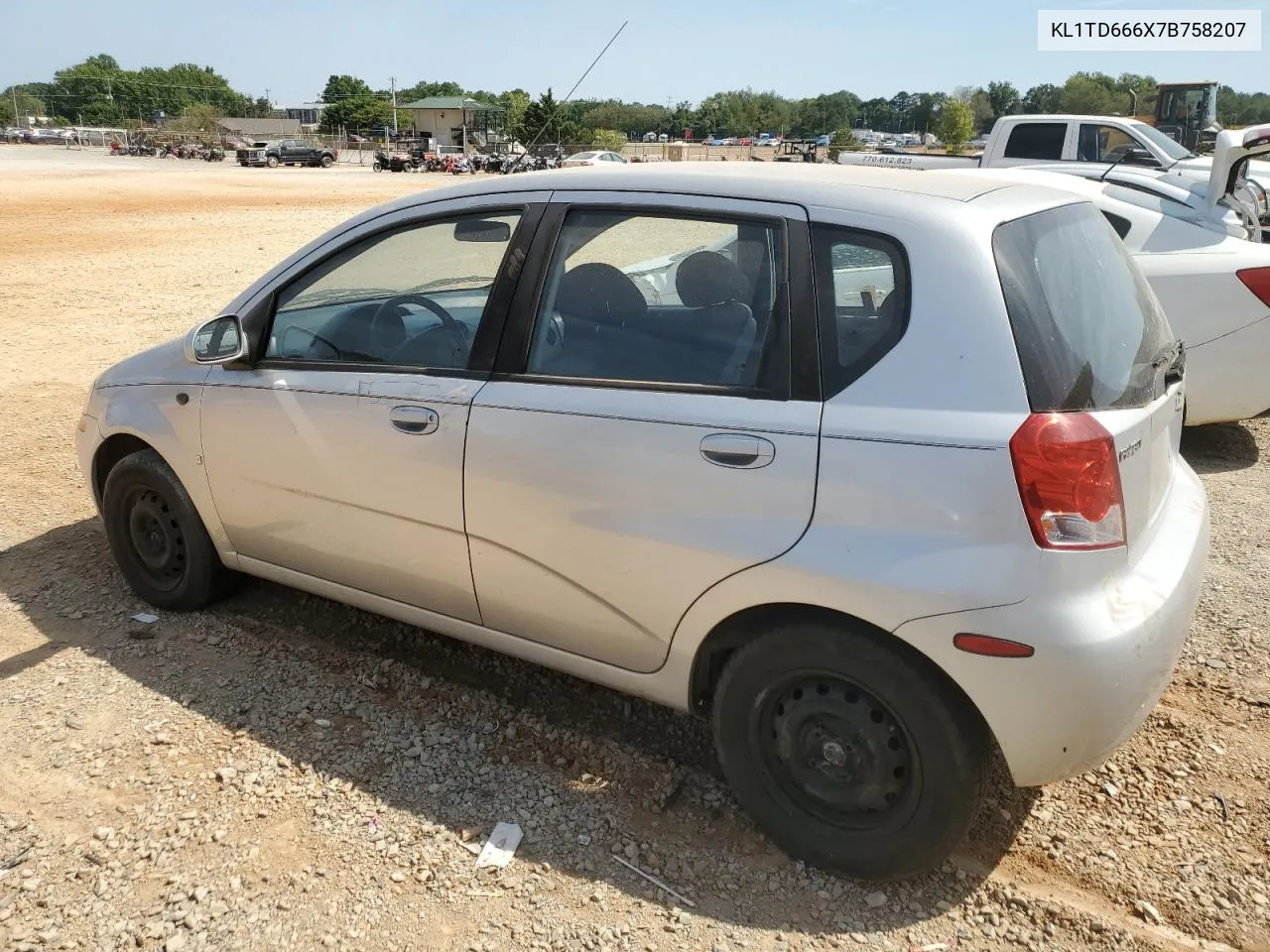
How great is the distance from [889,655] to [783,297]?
0.96 metres

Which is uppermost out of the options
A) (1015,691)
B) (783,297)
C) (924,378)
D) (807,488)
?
(783,297)

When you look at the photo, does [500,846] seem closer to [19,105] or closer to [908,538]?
[908,538]

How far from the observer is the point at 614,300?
2.98 meters

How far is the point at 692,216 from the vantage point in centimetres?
280

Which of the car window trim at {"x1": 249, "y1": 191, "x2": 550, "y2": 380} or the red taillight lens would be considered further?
the red taillight lens

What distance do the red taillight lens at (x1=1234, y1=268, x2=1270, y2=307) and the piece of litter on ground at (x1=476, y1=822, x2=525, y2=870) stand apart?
5.17 m

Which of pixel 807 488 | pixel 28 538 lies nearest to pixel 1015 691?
pixel 807 488

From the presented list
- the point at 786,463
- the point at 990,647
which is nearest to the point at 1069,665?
Answer: the point at 990,647

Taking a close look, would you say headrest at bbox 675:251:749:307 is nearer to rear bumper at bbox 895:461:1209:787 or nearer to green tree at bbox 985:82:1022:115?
rear bumper at bbox 895:461:1209:787

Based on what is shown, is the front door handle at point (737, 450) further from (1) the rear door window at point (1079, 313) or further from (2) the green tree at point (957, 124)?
(2) the green tree at point (957, 124)

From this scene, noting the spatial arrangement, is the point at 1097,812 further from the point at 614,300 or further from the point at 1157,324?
the point at 614,300

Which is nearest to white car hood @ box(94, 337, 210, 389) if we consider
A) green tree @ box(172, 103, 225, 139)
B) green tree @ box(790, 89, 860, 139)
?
green tree @ box(172, 103, 225, 139)

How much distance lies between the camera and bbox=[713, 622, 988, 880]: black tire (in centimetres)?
240

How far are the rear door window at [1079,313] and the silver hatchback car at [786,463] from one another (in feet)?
0.04
